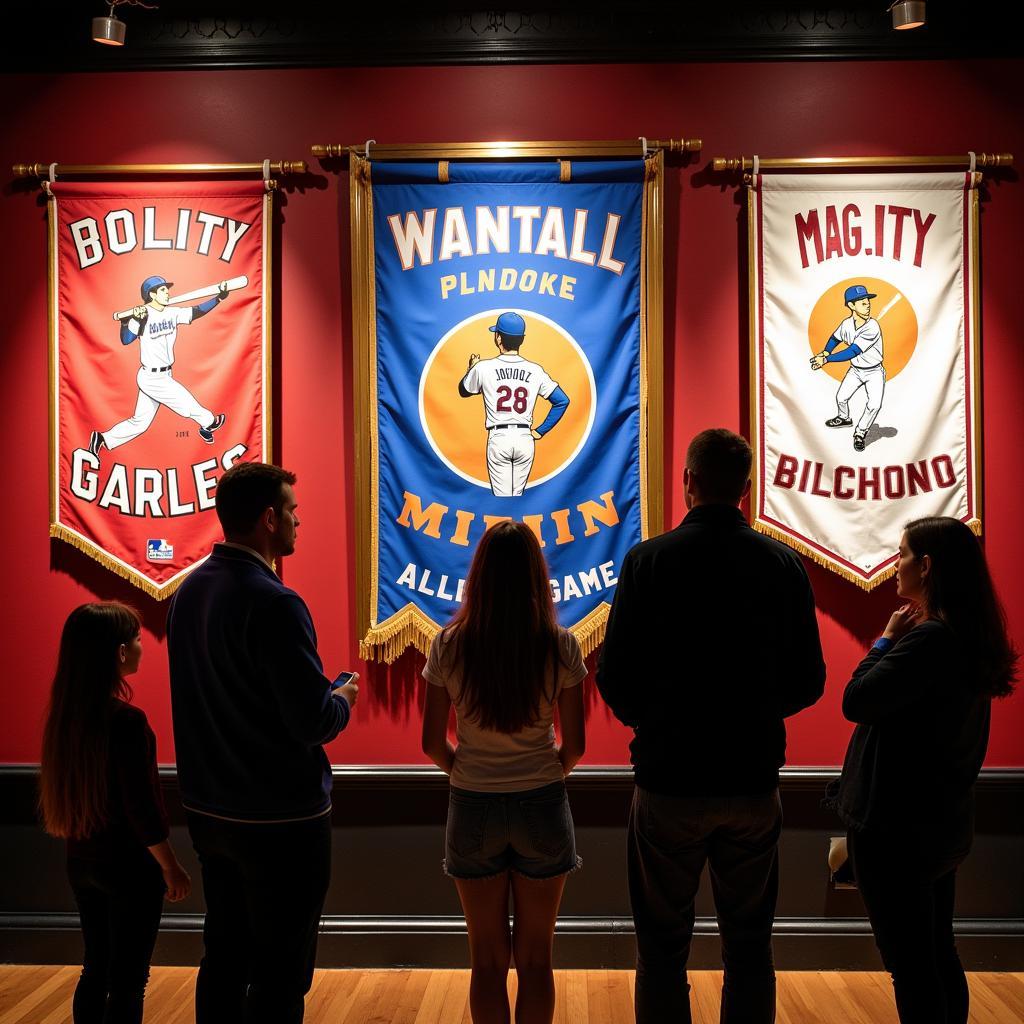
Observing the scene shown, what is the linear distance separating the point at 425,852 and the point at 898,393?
8.02 ft

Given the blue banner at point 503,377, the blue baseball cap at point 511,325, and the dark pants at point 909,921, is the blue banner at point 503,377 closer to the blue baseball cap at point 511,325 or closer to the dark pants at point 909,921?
the blue baseball cap at point 511,325

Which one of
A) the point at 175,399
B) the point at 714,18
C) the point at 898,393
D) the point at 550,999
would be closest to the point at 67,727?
the point at 550,999

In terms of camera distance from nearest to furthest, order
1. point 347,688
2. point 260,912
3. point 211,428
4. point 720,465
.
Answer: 1. point 260,912
2. point 720,465
3. point 347,688
4. point 211,428

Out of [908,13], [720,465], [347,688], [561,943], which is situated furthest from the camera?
[561,943]

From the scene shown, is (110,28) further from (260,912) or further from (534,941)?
(534,941)

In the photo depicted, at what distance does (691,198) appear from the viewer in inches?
142

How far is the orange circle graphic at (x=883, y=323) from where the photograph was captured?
3.55 m

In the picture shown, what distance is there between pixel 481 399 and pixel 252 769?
5.94ft

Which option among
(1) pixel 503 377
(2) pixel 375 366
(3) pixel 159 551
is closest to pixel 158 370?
(3) pixel 159 551

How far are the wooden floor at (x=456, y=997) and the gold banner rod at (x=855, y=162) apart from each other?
116 inches

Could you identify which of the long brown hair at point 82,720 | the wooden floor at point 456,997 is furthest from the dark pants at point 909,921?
the long brown hair at point 82,720

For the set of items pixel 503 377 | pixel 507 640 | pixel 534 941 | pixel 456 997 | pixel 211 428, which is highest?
pixel 503 377

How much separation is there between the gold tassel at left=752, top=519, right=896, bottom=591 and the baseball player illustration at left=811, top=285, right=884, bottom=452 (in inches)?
16.2

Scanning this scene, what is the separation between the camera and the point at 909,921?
7.22ft
